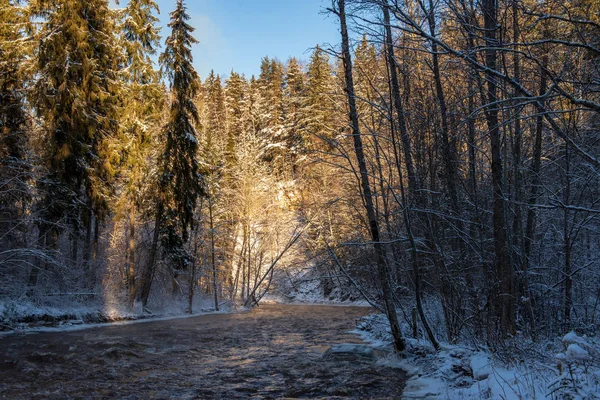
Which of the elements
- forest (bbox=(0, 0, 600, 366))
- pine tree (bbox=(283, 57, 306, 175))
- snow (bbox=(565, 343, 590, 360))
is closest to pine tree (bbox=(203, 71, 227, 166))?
pine tree (bbox=(283, 57, 306, 175))

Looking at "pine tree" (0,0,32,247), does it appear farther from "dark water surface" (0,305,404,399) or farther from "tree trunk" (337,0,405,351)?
"tree trunk" (337,0,405,351)

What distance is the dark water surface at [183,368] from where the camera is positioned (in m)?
6.79

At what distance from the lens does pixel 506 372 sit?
207 inches

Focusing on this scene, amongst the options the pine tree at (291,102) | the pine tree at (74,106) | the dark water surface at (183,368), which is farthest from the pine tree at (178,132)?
the pine tree at (291,102)

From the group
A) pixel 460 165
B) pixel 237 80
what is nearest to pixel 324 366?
pixel 460 165

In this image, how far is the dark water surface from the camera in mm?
6789

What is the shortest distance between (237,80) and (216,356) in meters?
50.4

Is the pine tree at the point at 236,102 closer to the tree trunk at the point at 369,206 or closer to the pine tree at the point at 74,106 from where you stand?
the pine tree at the point at 74,106

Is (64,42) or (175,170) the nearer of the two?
(64,42)

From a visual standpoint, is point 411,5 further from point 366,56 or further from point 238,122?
point 238,122

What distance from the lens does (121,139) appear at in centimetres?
2012

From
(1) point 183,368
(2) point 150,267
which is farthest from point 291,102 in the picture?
(1) point 183,368

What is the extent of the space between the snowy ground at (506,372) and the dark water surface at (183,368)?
53 cm

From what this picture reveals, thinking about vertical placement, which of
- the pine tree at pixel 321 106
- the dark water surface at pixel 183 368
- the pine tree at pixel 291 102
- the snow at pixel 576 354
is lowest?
the dark water surface at pixel 183 368
